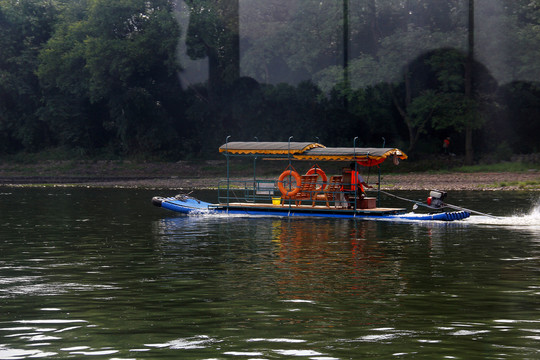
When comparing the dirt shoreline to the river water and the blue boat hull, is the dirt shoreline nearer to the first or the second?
the blue boat hull

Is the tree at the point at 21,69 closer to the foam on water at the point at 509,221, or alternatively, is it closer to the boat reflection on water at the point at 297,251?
the boat reflection on water at the point at 297,251

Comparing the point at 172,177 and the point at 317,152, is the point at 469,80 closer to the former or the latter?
the point at 172,177

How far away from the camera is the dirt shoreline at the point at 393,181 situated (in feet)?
170

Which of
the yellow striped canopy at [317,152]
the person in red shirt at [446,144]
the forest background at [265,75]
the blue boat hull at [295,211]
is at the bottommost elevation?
the blue boat hull at [295,211]

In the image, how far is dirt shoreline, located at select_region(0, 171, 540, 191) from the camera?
5172 cm

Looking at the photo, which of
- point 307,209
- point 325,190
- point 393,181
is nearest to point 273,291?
point 307,209

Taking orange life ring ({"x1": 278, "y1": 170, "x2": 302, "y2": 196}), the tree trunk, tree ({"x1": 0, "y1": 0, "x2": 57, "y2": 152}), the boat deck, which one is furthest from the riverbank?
orange life ring ({"x1": 278, "y1": 170, "x2": 302, "y2": 196})

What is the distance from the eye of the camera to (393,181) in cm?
5606

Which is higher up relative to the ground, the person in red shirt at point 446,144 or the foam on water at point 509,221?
the person in red shirt at point 446,144

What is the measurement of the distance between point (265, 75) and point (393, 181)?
2310 cm

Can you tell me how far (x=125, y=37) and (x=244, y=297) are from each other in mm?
62535

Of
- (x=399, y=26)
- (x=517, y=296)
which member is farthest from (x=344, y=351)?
(x=399, y=26)

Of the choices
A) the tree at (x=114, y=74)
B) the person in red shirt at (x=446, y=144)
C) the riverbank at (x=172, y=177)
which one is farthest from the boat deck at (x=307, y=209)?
the tree at (x=114, y=74)

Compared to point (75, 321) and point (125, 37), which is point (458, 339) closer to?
point (75, 321)
